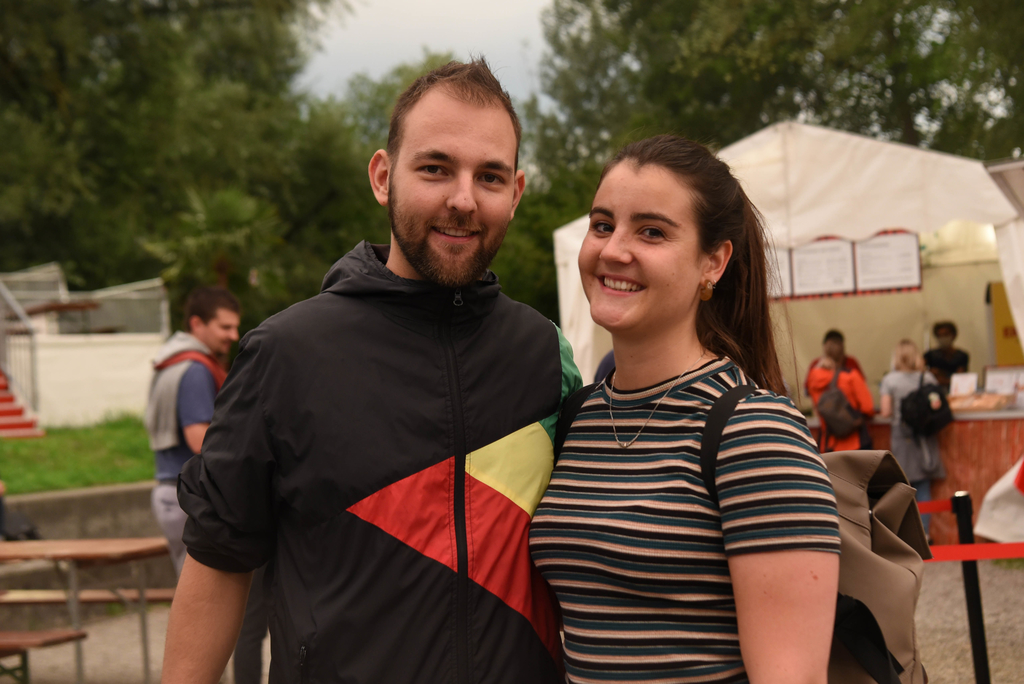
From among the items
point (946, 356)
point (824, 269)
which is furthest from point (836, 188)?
point (946, 356)

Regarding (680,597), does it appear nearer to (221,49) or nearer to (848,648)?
(848,648)

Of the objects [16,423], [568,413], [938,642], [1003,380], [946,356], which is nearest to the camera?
[568,413]

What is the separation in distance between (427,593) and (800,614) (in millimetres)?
699

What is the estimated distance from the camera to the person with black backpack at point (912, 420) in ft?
27.8

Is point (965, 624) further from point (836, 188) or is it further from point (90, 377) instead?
point (90, 377)

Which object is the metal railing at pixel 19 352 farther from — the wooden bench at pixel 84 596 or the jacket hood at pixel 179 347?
the jacket hood at pixel 179 347

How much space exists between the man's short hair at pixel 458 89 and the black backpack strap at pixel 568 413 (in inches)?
21.2

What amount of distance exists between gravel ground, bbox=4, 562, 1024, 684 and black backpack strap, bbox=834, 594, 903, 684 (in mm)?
3952

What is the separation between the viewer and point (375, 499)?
181 cm

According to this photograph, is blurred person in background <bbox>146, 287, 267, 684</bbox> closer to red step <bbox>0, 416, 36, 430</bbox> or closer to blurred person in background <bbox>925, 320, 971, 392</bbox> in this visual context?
blurred person in background <bbox>925, 320, 971, 392</bbox>

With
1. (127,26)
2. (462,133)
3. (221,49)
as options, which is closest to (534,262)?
(127,26)

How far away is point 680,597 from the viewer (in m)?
1.65

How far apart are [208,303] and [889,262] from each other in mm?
6121

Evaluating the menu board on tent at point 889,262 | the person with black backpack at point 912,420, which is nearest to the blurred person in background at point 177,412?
the menu board on tent at point 889,262
